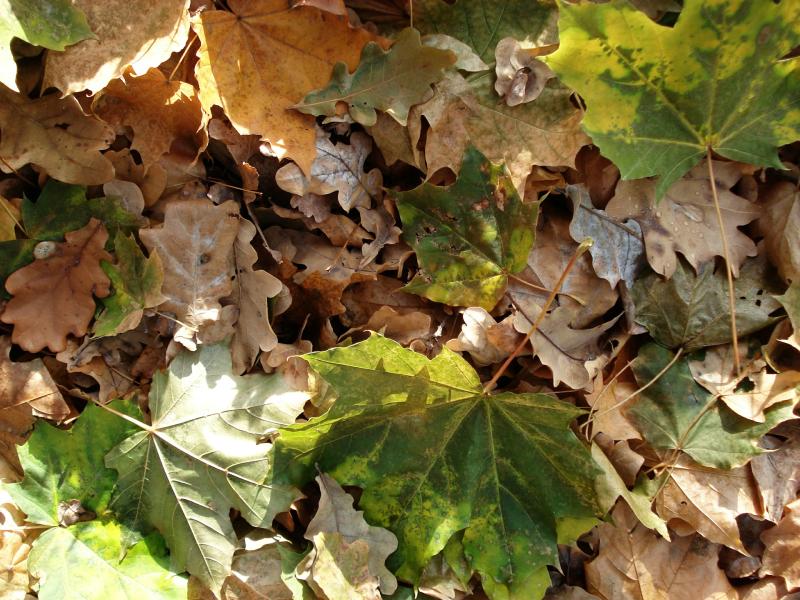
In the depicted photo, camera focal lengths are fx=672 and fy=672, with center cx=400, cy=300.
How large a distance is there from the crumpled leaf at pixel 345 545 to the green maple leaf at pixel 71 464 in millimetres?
463

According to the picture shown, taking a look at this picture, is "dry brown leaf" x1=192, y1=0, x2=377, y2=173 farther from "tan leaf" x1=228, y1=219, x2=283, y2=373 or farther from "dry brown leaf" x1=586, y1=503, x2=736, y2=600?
"dry brown leaf" x1=586, y1=503, x2=736, y2=600

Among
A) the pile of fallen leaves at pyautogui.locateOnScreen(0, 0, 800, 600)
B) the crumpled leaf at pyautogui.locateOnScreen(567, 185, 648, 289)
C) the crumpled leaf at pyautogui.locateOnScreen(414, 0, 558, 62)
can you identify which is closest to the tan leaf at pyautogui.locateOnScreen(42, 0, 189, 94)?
the pile of fallen leaves at pyautogui.locateOnScreen(0, 0, 800, 600)

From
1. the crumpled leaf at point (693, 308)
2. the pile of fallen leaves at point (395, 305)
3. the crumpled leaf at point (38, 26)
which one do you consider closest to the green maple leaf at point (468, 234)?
the pile of fallen leaves at point (395, 305)

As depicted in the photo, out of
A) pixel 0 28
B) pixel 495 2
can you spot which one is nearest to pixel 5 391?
pixel 0 28

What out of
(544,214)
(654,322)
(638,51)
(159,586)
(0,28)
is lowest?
(159,586)

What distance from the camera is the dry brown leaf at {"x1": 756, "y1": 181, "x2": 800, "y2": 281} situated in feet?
5.16

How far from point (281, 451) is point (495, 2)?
113 centimetres

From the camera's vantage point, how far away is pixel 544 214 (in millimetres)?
1633

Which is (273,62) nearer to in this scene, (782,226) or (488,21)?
(488,21)

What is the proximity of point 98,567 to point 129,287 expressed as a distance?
2.01 feet

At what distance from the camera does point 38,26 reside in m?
1.32

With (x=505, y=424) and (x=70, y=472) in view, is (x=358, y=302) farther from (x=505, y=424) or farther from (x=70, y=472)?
(x=70, y=472)

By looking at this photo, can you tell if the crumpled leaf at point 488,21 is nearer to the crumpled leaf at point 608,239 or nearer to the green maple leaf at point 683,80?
the green maple leaf at point 683,80

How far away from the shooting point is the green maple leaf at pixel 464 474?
1.45 metres
